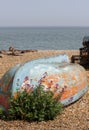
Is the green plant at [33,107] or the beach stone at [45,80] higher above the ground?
the beach stone at [45,80]

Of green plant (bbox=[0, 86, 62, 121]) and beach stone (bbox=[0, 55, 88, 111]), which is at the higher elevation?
beach stone (bbox=[0, 55, 88, 111])

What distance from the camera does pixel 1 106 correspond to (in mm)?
8273

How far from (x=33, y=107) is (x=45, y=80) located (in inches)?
35.4

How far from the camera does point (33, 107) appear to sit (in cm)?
782

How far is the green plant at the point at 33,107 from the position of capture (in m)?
7.86

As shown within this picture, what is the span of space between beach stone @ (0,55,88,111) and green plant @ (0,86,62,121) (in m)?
0.20

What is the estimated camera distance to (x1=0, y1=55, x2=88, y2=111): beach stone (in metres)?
8.23

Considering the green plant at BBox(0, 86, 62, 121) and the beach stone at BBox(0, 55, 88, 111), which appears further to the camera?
the beach stone at BBox(0, 55, 88, 111)

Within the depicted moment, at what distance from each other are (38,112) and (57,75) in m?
1.17

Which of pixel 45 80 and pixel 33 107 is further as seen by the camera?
pixel 45 80

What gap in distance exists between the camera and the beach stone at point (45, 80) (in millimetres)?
8227

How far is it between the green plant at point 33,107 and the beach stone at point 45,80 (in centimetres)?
20

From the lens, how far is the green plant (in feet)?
25.8

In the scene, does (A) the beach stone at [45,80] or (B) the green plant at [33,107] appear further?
(A) the beach stone at [45,80]
